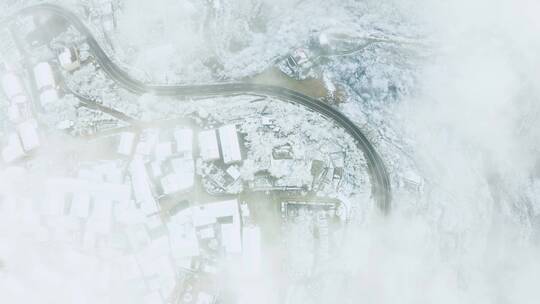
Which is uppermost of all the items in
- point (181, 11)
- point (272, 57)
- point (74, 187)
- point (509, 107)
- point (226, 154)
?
point (181, 11)

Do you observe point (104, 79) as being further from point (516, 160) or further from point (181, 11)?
point (516, 160)

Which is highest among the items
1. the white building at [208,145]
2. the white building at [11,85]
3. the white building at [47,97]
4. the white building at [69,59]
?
the white building at [69,59]

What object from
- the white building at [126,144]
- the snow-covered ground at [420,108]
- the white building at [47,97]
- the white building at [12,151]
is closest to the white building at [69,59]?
the white building at [47,97]

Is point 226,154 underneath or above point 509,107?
underneath

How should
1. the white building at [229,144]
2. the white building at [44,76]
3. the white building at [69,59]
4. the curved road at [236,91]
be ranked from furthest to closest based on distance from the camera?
the white building at [69,59], the white building at [44,76], the curved road at [236,91], the white building at [229,144]

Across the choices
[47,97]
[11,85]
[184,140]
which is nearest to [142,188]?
[184,140]

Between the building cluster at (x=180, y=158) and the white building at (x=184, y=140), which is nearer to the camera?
the building cluster at (x=180, y=158)

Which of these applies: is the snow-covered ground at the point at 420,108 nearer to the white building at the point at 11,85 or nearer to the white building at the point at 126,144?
the white building at the point at 126,144

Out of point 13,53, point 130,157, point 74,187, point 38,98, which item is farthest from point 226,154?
point 13,53
